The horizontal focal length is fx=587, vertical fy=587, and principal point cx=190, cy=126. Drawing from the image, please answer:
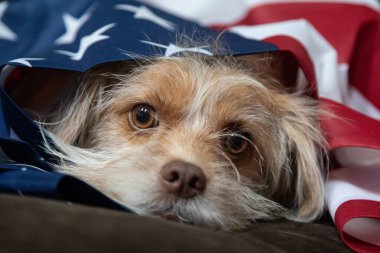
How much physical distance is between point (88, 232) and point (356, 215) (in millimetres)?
803

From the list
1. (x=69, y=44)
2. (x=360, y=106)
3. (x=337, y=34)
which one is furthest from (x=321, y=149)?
(x=69, y=44)

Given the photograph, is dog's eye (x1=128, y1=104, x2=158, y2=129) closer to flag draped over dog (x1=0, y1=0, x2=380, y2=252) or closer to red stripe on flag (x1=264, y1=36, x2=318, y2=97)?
flag draped over dog (x1=0, y1=0, x2=380, y2=252)

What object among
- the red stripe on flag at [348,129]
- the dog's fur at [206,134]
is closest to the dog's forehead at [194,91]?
the dog's fur at [206,134]

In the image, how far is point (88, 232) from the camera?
3.49ft

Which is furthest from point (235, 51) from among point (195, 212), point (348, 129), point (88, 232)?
point (88, 232)

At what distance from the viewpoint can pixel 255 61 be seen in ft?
6.48

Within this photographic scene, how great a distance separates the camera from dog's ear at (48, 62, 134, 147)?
1.80 meters

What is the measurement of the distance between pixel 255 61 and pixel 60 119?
26.4 inches

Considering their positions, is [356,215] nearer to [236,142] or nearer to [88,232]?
[236,142]

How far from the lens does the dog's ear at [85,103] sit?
1804 millimetres

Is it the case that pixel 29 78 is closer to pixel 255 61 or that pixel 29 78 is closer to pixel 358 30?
pixel 255 61

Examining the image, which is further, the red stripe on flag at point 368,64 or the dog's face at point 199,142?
the red stripe on flag at point 368,64

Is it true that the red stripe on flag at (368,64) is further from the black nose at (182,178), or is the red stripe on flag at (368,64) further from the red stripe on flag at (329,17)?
the black nose at (182,178)

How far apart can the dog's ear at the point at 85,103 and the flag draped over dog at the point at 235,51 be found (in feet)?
0.37
